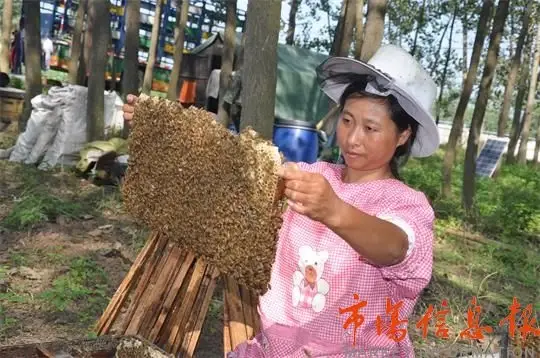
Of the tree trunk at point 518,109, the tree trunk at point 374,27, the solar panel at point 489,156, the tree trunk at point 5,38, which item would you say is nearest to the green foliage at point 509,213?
the tree trunk at point 374,27

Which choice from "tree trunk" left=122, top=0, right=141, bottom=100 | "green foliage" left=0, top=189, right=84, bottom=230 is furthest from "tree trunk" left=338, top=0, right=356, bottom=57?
"green foliage" left=0, top=189, right=84, bottom=230

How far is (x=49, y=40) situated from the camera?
21703 mm

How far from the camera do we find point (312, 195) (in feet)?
4.45

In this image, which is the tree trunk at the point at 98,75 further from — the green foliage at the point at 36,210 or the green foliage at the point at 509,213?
the green foliage at the point at 509,213

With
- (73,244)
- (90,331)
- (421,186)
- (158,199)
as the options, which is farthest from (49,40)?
(158,199)

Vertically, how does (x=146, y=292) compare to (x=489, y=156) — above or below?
above

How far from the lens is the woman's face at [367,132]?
183 centimetres

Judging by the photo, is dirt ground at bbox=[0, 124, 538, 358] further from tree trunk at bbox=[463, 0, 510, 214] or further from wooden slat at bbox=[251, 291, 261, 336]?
tree trunk at bbox=[463, 0, 510, 214]

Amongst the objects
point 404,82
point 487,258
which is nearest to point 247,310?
point 404,82

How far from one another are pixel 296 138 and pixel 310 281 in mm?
6375

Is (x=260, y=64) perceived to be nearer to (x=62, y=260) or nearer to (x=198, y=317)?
(x=198, y=317)

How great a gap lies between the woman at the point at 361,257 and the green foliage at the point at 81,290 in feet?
9.23

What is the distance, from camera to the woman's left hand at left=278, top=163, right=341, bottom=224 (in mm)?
1357

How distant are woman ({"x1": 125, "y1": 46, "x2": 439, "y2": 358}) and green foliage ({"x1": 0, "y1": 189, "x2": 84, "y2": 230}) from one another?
15.2ft
